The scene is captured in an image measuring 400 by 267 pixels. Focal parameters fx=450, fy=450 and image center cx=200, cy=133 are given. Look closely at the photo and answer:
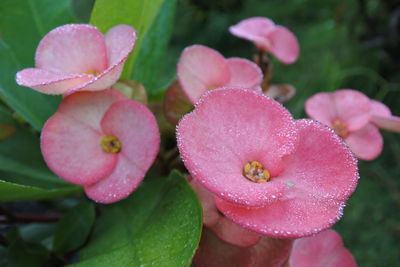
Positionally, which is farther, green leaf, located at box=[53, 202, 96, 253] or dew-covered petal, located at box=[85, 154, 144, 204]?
green leaf, located at box=[53, 202, 96, 253]

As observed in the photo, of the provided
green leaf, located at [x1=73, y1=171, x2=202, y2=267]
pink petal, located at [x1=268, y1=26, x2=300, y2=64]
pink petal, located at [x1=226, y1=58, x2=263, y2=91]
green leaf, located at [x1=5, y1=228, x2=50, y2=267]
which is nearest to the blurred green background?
pink petal, located at [x1=268, y1=26, x2=300, y2=64]

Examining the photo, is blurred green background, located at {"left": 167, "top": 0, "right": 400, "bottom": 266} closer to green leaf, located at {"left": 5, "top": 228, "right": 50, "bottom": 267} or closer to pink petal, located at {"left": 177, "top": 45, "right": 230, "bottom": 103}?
pink petal, located at {"left": 177, "top": 45, "right": 230, "bottom": 103}

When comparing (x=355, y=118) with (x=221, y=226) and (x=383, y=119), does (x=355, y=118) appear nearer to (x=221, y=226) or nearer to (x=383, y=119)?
(x=383, y=119)

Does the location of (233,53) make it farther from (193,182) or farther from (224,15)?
(193,182)

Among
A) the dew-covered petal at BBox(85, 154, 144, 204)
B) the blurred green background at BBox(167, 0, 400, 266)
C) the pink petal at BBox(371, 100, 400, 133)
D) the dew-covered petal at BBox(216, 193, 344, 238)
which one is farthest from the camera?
the blurred green background at BBox(167, 0, 400, 266)

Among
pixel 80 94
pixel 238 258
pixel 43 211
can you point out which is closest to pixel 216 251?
pixel 238 258

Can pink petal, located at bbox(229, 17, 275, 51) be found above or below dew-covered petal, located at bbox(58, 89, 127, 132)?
below
